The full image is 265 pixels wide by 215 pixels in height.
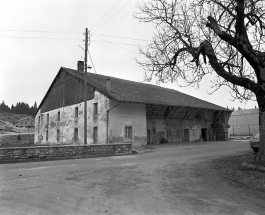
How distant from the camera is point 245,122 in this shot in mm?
50375

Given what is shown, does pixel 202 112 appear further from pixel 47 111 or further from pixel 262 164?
pixel 262 164

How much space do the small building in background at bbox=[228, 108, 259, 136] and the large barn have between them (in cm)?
1460

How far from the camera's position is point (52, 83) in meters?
32.3

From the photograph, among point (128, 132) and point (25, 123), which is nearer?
point (128, 132)

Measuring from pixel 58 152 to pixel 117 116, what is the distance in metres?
8.50

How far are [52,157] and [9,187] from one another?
25.1 feet

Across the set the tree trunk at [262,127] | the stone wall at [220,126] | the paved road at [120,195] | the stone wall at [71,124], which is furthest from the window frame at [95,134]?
the stone wall at [220,126]

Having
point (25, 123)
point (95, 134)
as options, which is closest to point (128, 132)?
point (95, 134)

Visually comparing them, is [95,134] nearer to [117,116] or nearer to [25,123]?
[117,116]

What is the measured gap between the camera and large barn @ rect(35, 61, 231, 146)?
2247 cm

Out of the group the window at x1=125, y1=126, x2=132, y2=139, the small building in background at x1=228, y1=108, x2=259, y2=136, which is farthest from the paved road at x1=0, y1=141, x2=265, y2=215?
the small building in background at x1=228, y1=108, x2=259, y2=136

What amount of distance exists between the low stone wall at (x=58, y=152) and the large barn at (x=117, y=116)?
4.81m

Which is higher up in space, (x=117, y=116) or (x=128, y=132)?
(x=117, y=116)

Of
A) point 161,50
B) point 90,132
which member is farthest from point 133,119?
point 161,50
